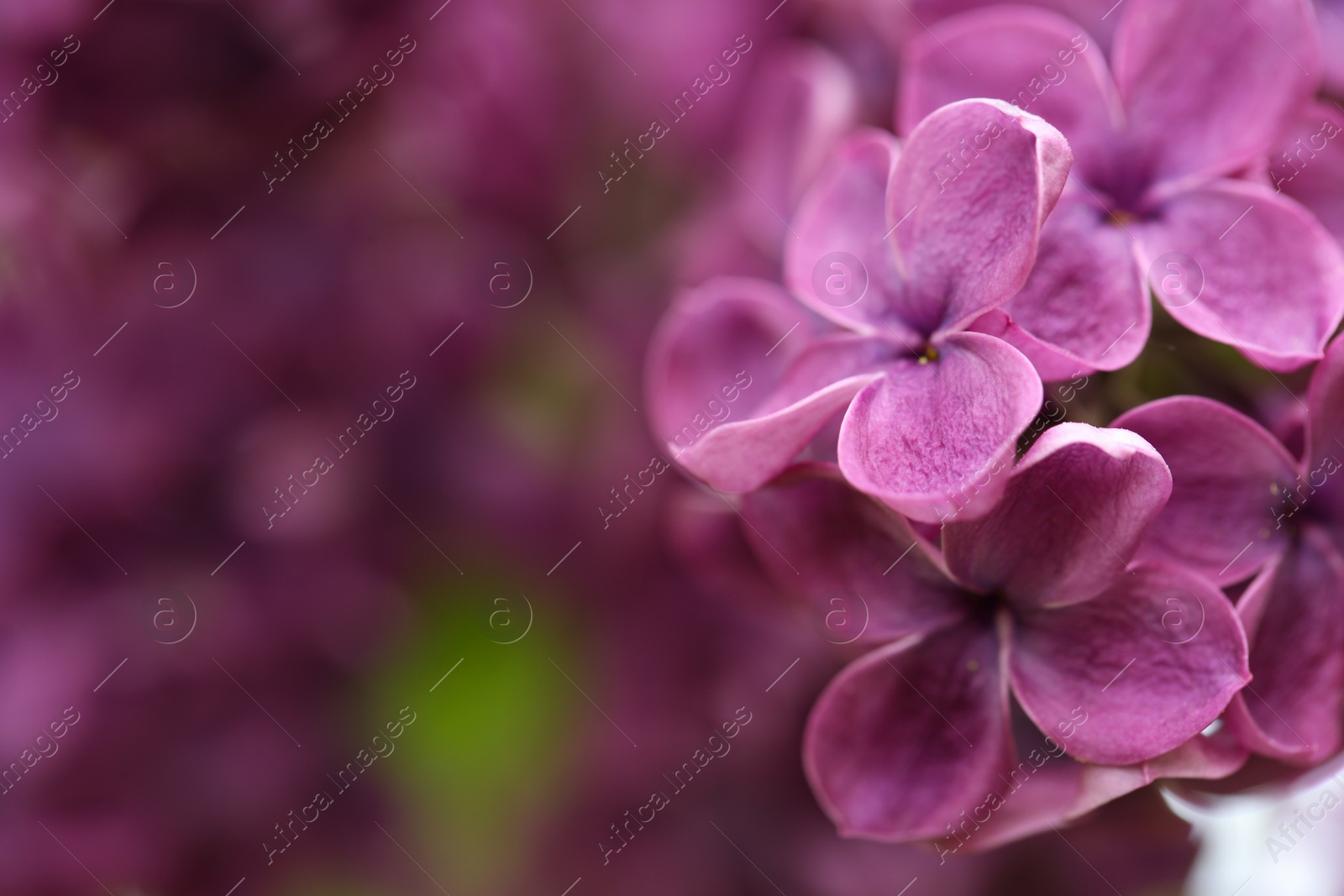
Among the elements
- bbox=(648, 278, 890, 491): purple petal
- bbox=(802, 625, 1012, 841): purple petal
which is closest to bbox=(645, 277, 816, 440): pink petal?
bbox=(648, 278, 890, 491): purple petal

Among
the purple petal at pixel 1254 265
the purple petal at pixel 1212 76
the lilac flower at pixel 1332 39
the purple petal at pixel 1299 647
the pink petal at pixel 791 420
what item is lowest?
the purple petal at pixel 1299 647

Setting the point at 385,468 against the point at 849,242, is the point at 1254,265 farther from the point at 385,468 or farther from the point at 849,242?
the point at 385,468

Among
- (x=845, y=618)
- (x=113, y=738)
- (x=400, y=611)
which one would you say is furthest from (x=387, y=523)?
(x=845, y=618)

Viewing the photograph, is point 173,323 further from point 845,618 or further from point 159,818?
point 845,618

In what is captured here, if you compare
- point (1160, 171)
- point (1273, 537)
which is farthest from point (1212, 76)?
point (1273, 537)

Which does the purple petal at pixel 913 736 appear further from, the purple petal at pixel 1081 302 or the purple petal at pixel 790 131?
the purple petal at pixel 790 131

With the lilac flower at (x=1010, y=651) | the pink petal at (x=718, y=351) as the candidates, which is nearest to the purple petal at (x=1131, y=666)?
the lilac flower at (x=1010, y=651)

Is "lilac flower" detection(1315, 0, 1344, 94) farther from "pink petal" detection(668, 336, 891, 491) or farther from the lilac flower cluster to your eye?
"pink petal" detection(668, 336, 891, 491)
